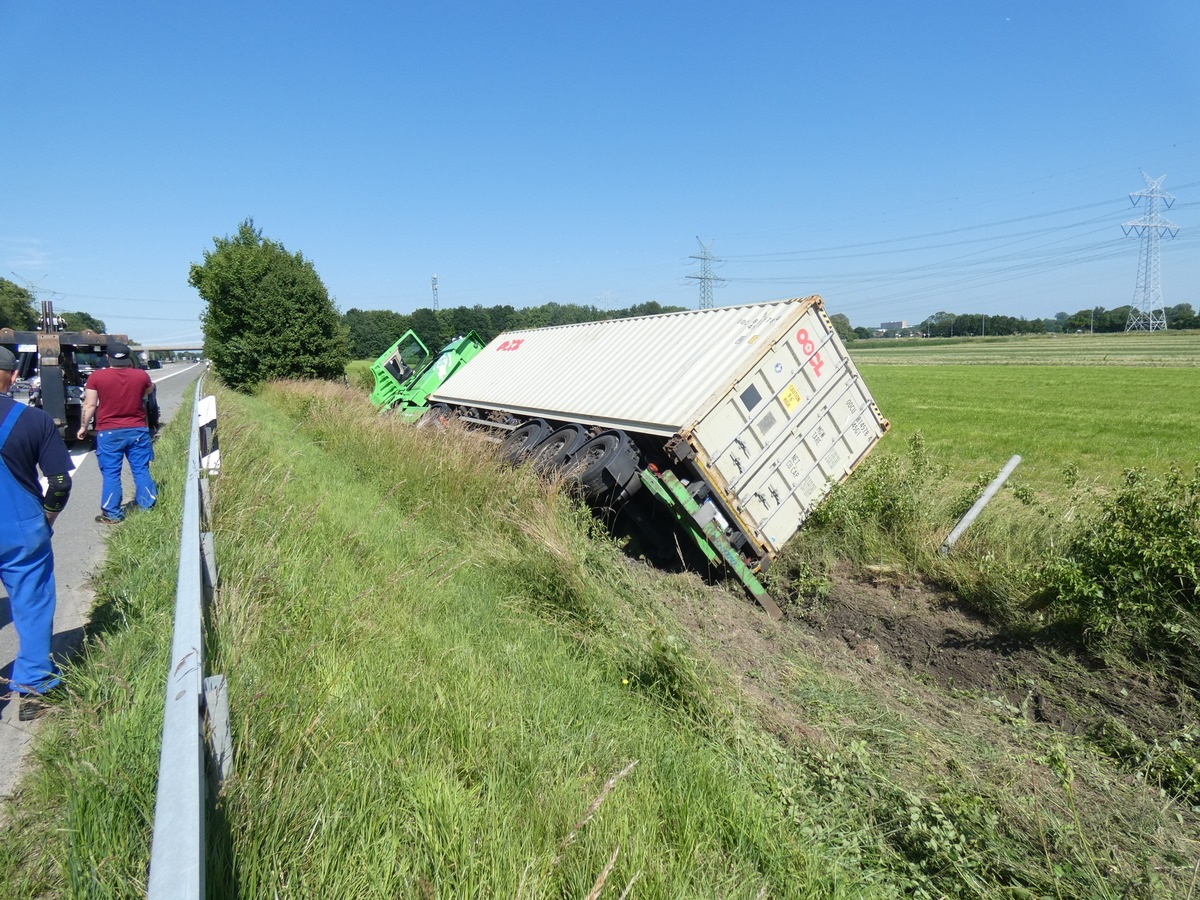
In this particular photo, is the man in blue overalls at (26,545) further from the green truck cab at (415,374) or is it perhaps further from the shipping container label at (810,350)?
the green truck cab at (415,374)

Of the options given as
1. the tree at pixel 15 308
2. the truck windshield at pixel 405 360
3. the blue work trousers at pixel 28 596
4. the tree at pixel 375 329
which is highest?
the tree at pixel 15 308

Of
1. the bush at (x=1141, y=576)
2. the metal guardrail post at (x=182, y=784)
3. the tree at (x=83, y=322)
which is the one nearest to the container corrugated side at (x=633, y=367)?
the bush at (x=1141, y=576)

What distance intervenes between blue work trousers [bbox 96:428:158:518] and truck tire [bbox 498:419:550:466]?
420 cm

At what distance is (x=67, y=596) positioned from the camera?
5449mm

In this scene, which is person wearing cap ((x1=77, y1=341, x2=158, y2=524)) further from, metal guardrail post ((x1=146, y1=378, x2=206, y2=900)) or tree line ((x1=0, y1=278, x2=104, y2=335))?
tree line ((x1=0, y1=278, x2=104, y2=335))

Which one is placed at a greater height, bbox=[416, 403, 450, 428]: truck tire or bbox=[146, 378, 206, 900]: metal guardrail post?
bbox=[416, 403, 450, 428]: truck tire

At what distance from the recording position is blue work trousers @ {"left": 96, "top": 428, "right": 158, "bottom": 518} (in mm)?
7738

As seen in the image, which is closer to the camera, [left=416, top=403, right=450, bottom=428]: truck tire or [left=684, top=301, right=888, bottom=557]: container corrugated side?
[left=684, top=301, right=888, bottom=557]: container corrugated side

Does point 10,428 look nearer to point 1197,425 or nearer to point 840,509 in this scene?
point 840,509

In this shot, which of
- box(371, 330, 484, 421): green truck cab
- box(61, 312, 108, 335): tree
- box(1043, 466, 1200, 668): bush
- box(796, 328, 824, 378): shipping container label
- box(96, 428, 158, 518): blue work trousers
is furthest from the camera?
box(61, 312, 108, 335): tree

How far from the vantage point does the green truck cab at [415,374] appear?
58.5 feet

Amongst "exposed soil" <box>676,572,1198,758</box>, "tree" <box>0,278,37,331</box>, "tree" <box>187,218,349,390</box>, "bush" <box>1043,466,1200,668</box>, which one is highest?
"tree" <box>0,278,37,331</box>

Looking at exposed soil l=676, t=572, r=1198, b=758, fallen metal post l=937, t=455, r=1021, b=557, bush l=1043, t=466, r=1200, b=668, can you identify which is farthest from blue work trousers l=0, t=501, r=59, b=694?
fallen metal post l=937, t=455, r=1021, b=557

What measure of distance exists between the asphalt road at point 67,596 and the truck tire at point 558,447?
465 cm
